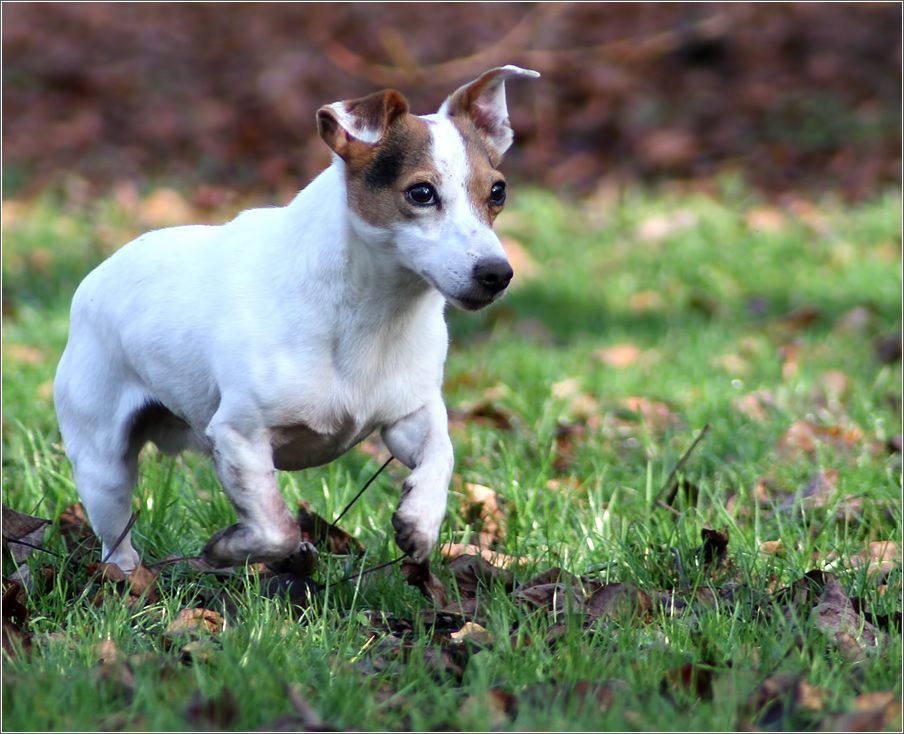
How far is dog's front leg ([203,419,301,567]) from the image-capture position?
2.87 m

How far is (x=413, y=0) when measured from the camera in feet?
44.6

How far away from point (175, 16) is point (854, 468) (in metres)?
11.9

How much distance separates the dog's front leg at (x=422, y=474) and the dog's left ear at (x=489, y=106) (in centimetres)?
71

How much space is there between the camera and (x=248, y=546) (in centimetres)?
286

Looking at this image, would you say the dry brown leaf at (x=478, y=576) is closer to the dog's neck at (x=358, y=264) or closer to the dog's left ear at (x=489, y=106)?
the dog's neck at (x=358, y=264)

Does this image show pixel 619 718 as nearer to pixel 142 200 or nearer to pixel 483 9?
pixel 142 200

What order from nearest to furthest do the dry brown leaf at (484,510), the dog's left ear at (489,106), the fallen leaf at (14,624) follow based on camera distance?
1. the fallen leaf at (14,624)
2. the dog's left ear at (489,106)
3. the dry brown leaf at (484,510)

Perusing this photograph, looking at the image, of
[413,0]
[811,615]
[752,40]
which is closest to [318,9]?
[413,0]

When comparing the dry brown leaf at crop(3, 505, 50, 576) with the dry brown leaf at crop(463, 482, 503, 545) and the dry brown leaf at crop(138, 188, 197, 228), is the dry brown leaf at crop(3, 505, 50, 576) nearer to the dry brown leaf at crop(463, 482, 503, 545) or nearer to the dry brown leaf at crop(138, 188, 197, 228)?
the dry brown leaf at crop(463, 482, 503, 545)

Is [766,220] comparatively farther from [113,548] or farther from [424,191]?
[113,548]

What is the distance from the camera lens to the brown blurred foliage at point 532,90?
9.47 meters

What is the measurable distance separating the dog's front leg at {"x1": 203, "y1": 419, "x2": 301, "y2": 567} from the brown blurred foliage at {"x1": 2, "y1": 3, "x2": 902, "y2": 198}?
635 cm

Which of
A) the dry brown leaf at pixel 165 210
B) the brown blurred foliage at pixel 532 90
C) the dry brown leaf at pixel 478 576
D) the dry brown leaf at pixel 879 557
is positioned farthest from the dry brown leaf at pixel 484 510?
the brown blurred foliage at pixel 532 90

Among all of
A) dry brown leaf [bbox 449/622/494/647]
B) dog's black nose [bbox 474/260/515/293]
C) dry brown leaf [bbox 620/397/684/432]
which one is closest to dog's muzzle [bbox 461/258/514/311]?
dog's black nose [bbox 474/260/515/293]
